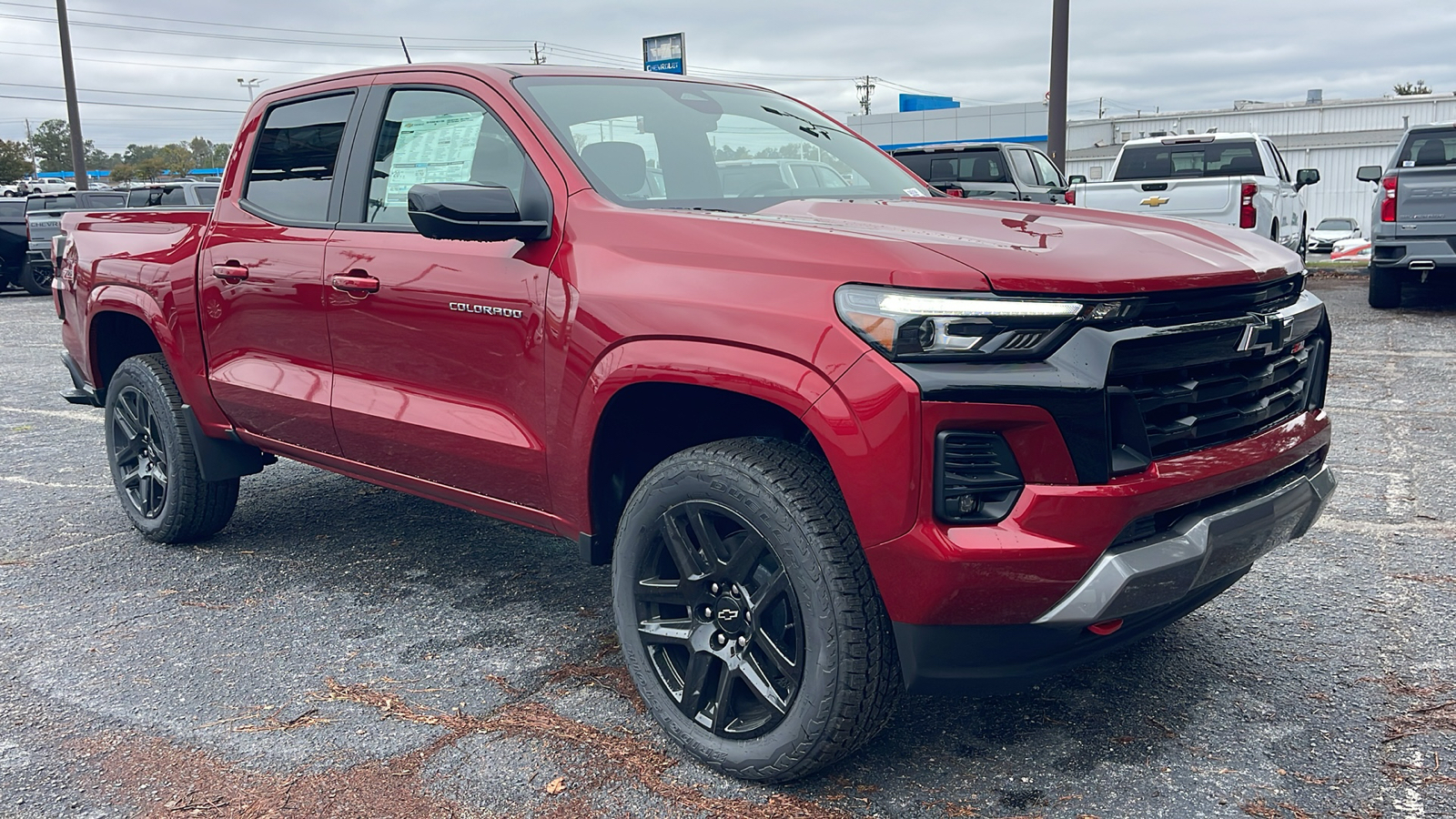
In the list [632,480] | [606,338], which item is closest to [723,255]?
[606,338]

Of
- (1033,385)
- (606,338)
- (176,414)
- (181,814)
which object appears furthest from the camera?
(176,414)

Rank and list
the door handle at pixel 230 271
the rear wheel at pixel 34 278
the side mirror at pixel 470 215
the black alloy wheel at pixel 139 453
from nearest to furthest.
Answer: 1. the side mirror at pixel 470 215
2. the door handle at pixel 230 271
3. the black alloy wheel at pixel 139 453
4. the rear wheel at pixel 34 278

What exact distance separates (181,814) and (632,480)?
1.37 m

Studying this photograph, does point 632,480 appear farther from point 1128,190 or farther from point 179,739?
point 1128,190

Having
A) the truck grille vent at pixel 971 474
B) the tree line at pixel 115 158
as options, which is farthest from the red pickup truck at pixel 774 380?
the tree line at pixel 115 158

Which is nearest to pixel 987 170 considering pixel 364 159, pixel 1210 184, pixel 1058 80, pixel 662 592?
pixel 1058 80

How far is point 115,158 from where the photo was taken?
146 meters

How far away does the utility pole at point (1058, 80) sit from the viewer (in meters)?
14.7

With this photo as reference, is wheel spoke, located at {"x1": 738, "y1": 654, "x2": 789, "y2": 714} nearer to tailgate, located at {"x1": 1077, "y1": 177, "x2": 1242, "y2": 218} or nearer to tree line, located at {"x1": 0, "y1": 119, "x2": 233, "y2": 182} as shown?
tailgate, located at {"x1": 1077, "y1": 177, "x2": 1242, "y2": 218}

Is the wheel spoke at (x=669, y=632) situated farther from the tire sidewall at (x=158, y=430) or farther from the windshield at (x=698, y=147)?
the tire sidewall at (x=158, y=430)

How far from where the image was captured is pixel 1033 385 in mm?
2330

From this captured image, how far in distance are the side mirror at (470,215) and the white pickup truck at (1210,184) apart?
374 inches

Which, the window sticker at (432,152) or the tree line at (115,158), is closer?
the window sticker at (432,152)

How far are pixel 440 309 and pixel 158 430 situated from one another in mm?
2062
